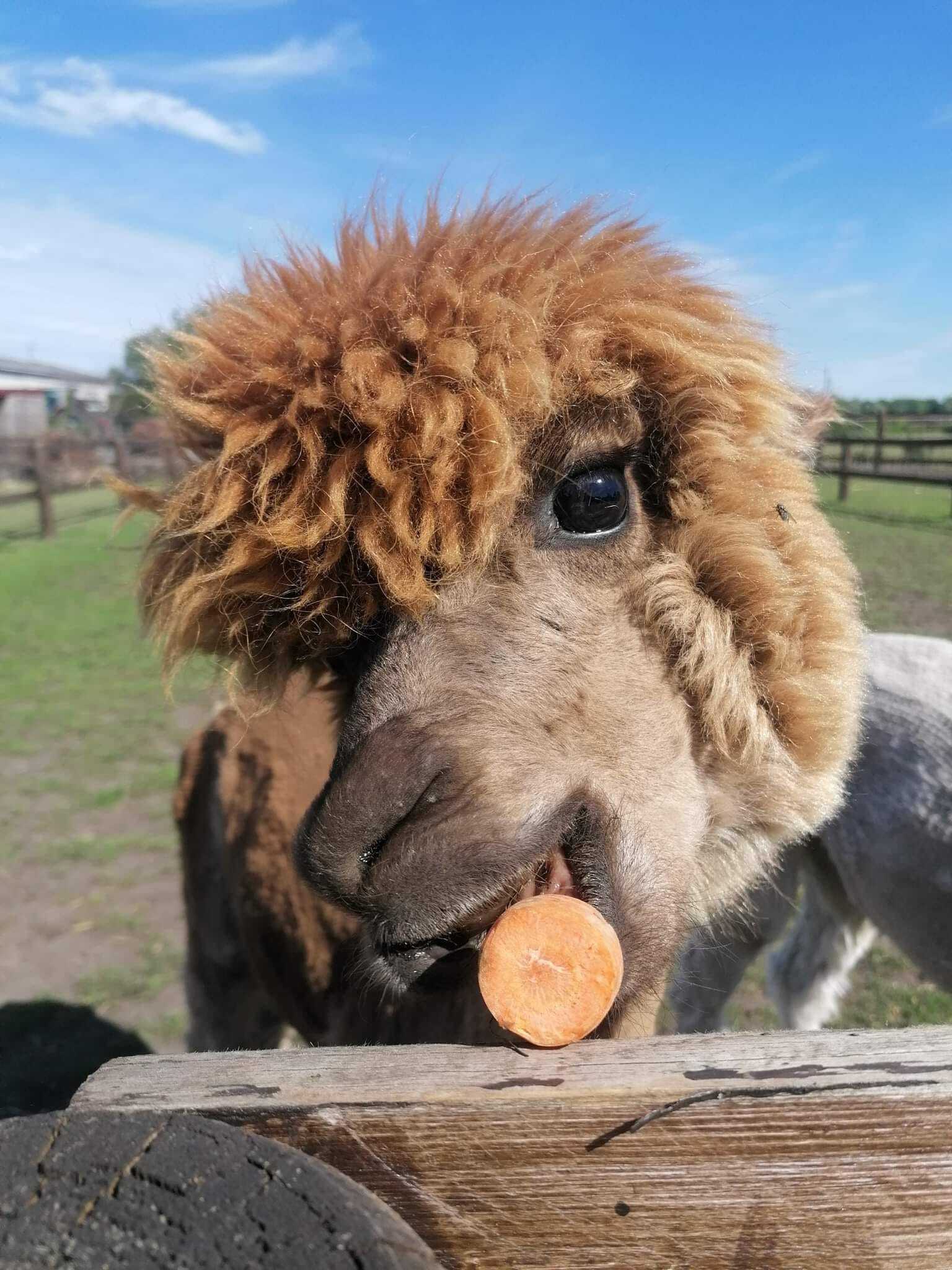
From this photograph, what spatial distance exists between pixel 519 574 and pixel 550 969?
69 cm

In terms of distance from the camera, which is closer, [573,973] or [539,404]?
[573,973]

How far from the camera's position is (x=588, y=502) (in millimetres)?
1604

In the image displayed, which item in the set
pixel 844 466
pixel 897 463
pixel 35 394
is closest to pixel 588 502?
pixel 897 463

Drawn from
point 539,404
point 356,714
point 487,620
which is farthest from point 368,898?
point 539,404

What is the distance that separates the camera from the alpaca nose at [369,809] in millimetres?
1399

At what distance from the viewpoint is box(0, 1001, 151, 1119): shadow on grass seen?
12.5ft

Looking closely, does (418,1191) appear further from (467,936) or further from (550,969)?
(467,936)

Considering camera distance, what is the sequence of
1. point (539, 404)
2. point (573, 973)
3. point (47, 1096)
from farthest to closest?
point (47, 1096)
point (539, 404)
point (573, 973)

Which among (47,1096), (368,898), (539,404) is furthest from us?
(47,1096)

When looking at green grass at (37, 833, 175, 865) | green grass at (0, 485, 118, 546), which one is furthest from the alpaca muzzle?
green grass at (0, 485, 118, 546)

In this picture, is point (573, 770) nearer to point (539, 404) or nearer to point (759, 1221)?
point (539, 404)

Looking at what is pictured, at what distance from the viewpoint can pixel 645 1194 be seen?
0.82 m

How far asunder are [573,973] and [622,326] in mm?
1106

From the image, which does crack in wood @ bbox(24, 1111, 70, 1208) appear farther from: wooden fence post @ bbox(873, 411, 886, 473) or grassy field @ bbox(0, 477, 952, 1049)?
wooden fence post @ bbox(873, 411, 886, 473)
